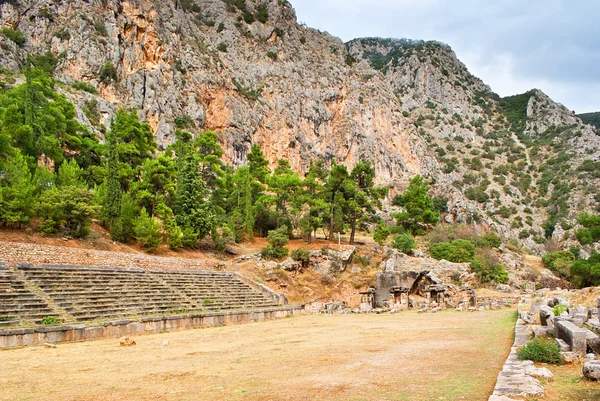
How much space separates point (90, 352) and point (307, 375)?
7.92 metres

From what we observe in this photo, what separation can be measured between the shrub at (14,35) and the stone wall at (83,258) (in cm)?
4876

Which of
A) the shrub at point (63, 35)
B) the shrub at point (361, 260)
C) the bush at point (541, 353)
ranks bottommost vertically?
the shrub at point (361, 260)

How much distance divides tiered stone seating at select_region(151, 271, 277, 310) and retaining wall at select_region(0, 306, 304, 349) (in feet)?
4.71

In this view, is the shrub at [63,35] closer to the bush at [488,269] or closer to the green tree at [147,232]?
the green tree at [147,232]

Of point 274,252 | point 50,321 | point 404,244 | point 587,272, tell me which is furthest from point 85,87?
point 587,272

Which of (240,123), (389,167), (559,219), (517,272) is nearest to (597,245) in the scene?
(559,219)

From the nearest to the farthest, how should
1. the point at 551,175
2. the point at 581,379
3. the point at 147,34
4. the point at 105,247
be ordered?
1. the point at 581,379
2. the point at 105,247
3. the point at 147,34
4. the point at 551,175

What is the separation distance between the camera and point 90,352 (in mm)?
12594

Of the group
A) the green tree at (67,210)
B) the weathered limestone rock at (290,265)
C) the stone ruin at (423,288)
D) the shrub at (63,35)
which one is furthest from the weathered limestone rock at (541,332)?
the shrub at (63,35)

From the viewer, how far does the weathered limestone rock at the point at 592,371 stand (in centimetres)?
628

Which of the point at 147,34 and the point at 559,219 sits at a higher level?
the point at 147,34

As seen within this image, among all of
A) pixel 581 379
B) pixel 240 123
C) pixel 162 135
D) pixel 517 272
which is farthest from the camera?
pixel 240 123

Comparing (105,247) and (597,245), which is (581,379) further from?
(597,245)

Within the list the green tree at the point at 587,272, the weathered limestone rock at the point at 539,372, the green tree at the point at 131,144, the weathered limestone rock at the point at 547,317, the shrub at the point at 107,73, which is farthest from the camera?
the shrub at the point at 107,73
